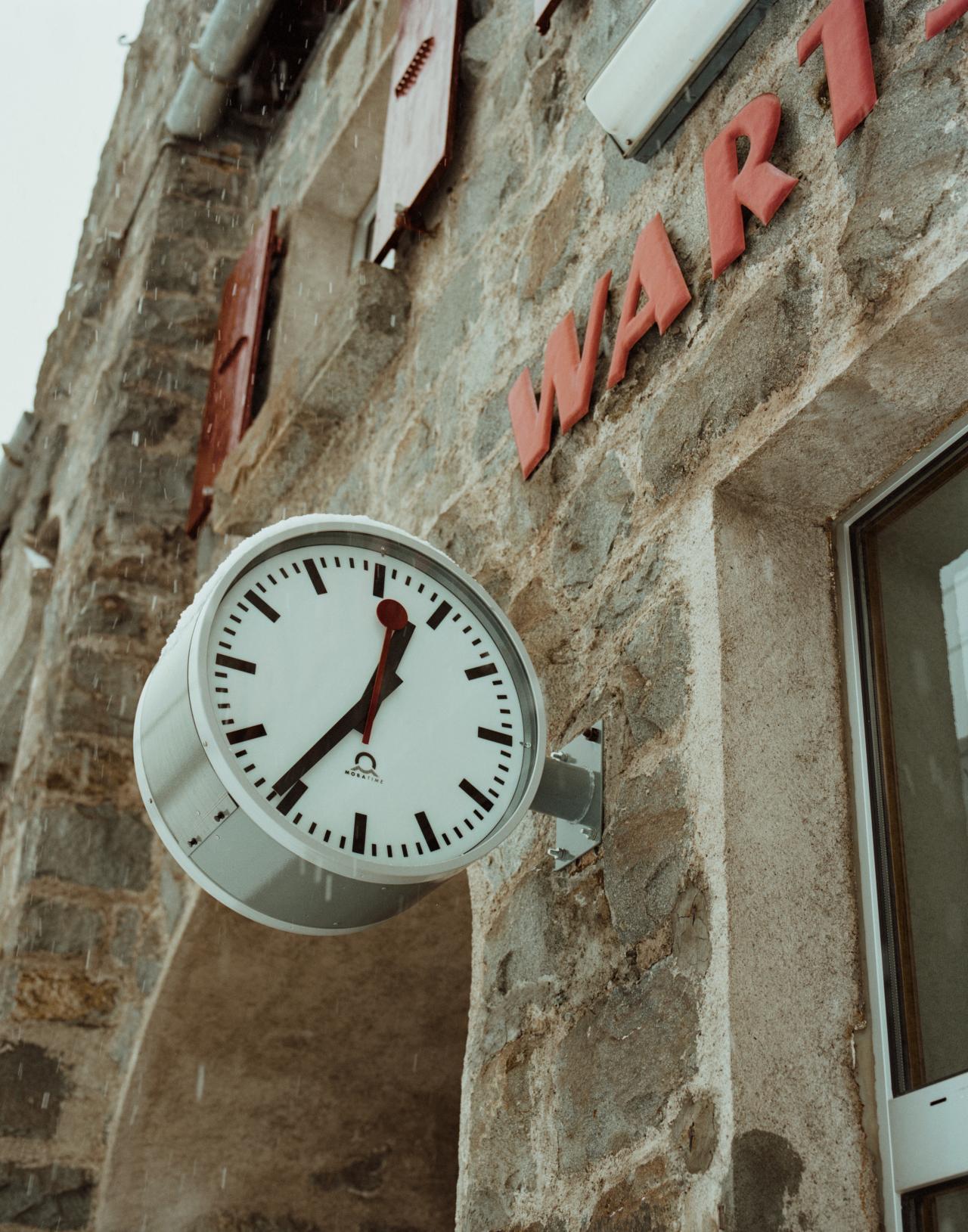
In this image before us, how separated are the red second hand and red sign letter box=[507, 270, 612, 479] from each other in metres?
0.64

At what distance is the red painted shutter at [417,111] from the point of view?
324cm

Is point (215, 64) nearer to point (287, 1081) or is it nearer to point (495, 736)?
point (287, 1081)

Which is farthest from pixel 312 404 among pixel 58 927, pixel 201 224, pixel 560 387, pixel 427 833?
pixel 201 224

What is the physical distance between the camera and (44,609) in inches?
195

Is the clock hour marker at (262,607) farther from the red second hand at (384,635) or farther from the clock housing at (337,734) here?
the red second hand at (384,635)

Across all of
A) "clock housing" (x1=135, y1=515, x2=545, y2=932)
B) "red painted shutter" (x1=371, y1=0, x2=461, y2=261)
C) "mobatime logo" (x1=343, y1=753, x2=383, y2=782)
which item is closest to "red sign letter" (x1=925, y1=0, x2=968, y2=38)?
"clock housing" (x1=135, y1=515, x2=545, y2=932)

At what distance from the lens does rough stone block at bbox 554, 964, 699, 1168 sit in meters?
1.61

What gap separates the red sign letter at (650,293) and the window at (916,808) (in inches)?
16.9

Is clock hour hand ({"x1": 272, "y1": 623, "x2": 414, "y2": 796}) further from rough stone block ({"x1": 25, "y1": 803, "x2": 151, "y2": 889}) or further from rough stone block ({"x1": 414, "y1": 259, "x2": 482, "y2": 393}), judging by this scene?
rough stone block ({"x1": 25, "y1": 803, "x2": 151, "y2": 889})

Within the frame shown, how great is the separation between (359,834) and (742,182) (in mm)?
1101

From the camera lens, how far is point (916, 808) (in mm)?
1687

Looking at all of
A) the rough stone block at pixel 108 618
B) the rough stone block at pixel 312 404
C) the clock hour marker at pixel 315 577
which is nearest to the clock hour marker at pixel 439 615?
the clock hour marker at pixel 315 577

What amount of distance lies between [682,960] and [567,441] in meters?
0.98

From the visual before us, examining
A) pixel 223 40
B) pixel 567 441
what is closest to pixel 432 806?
pixel 567 441
